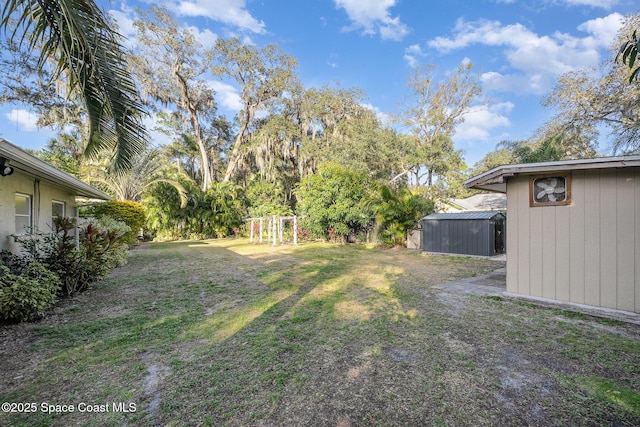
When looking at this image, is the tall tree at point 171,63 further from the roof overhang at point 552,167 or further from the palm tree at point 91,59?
the roof overhang at point 552,167

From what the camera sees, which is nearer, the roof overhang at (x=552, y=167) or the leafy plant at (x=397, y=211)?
the roof overhang at (x=552, y=167)

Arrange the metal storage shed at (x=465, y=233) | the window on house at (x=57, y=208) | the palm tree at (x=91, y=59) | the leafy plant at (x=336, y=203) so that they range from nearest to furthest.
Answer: the palm tree at (x=91, y=59), the window on house at (x=57, y=208), the metal storage shed at (x=465, y=233), the leafy plant at (x=336, y=203)

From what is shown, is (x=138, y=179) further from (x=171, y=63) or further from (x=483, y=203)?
(x=483, y=203)

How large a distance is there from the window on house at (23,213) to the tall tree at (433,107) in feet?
56.5

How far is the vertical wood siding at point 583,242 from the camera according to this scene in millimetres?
3967

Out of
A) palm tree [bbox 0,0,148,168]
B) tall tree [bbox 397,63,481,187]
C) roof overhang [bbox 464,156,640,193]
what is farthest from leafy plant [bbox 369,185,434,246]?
palm tree [bbox 0,0,148,168]

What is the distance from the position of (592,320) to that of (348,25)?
15.0 metres

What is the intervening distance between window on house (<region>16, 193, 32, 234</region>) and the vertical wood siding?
366 inches

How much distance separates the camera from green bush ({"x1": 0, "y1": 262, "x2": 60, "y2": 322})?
3723mm

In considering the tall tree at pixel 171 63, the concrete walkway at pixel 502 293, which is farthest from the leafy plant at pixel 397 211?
the tall tree at pixel 171 63

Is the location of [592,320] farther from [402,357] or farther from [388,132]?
[388,132]

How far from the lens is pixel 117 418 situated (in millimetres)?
2006

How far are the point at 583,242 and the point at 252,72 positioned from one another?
20.7m

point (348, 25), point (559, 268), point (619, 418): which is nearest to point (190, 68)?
point (348, 25)
